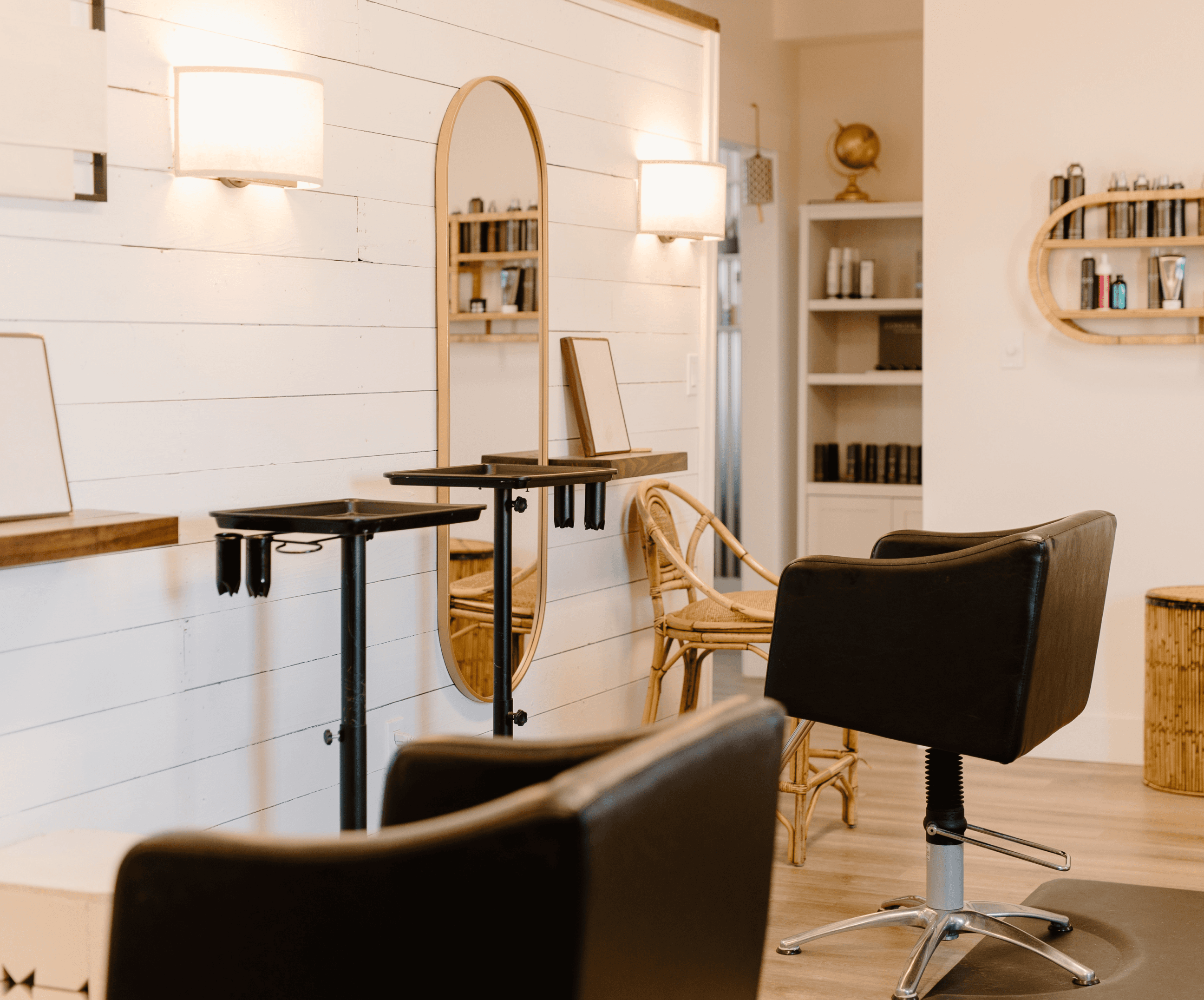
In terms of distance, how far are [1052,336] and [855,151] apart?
1785 mm

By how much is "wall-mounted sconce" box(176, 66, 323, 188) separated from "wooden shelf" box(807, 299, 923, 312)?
3.63 m

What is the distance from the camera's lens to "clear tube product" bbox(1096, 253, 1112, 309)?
4434 millimetres

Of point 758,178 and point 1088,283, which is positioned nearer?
point 1088,283

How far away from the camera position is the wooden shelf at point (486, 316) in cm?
342

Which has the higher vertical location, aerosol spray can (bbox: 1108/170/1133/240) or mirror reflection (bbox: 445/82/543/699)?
aerosol spray can (bbox: 1108/170/1133/240)

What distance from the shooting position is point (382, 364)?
3.21 meters

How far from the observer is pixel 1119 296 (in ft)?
14.5

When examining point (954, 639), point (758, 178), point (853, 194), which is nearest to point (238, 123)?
point (954, 639)

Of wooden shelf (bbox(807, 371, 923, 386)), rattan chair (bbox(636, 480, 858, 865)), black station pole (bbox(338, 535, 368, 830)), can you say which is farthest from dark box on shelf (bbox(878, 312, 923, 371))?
black station pole (bbox(338, 535, 368, 830))

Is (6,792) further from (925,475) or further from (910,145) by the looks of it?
(910,145)

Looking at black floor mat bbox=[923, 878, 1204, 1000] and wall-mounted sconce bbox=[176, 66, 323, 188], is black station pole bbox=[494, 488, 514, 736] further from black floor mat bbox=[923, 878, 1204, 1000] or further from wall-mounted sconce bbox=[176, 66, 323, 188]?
black floor mat bbox=[923, 878, 1204, 1000]

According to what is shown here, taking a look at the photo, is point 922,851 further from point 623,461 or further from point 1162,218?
point 1162,218

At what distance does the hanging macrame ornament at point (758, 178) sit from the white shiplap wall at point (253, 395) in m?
2.01

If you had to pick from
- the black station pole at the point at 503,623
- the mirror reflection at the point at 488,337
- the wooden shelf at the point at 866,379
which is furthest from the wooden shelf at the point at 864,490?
the black station pole at the point at 503,623
